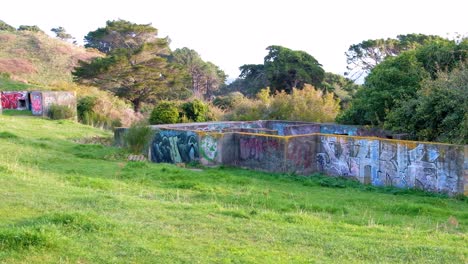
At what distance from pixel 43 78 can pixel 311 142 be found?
4282 centimetres

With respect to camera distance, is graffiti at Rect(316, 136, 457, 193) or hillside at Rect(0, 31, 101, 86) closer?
graffiti at Rect(316, 136, 457, 193)

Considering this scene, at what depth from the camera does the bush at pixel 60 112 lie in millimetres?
32916

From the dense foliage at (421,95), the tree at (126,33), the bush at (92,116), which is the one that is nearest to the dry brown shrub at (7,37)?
the tree at (126,33)

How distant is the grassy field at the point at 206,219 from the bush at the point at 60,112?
1674 cm

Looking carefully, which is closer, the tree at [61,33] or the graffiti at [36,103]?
the graffiti at [36,103]

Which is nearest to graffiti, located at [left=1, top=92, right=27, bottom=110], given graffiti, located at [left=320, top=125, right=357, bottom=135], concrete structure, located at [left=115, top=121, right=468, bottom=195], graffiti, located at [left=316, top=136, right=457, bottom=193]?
concrete structure, located at [left=115, top=121, right=468, bottom=195]


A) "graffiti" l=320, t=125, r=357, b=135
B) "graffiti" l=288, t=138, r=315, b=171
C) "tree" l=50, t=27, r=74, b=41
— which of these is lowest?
"graffiti" l=288, t=138, r=315, b=171

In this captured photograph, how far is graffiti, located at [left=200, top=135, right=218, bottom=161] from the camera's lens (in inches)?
765

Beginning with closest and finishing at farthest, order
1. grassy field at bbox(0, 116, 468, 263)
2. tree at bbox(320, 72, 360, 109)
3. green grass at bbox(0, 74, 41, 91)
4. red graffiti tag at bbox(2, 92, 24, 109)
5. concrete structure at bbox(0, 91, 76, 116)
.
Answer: grassy field at bbox(0, 116, 468, 263) → concrete structure at bbox(0, 91, 76, 116) → red graffiti tag at bbox(2, 92, 24, 109) → green grass at bbox(0, 74, 41, 91) → tree at bbox(320, 72, 360, 109)

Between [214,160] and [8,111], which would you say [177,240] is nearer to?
[214,160]

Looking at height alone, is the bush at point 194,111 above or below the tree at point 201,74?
below

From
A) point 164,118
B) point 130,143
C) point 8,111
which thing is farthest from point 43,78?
point 130,143

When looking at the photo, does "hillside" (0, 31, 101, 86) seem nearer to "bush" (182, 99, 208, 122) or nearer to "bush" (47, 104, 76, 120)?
"bush" (47, 104, 76, 120)

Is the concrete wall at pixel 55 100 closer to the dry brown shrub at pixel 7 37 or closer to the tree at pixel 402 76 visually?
the tree at pixel 402 76
